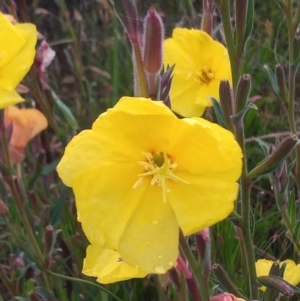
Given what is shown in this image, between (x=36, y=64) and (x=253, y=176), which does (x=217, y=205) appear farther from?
(x=36, y=64)

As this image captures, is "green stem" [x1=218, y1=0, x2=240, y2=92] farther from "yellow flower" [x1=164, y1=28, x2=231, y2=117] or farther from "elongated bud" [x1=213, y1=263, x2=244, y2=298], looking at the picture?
"yellow flower" [x1=164, y1=28, x2=231, y2=117]

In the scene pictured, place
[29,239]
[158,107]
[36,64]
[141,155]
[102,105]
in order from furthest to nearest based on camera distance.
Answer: [102,105] → [36,64] → [29,239] → [141,155] → [158,107]

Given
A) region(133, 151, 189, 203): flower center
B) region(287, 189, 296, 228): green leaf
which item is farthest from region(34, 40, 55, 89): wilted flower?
region(133, 151, 189, 203): flower center

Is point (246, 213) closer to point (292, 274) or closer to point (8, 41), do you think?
point (292, 274)

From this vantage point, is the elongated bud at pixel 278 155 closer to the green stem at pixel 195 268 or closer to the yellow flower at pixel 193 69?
the green stem at pixel 195 268

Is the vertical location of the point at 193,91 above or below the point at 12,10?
below

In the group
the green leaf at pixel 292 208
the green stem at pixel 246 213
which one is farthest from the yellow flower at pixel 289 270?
the green stem at pixel 246 213

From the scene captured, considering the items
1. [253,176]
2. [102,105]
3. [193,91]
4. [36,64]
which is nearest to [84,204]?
[253,176]

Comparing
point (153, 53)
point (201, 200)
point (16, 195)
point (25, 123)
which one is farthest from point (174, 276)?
point (25, 123)
